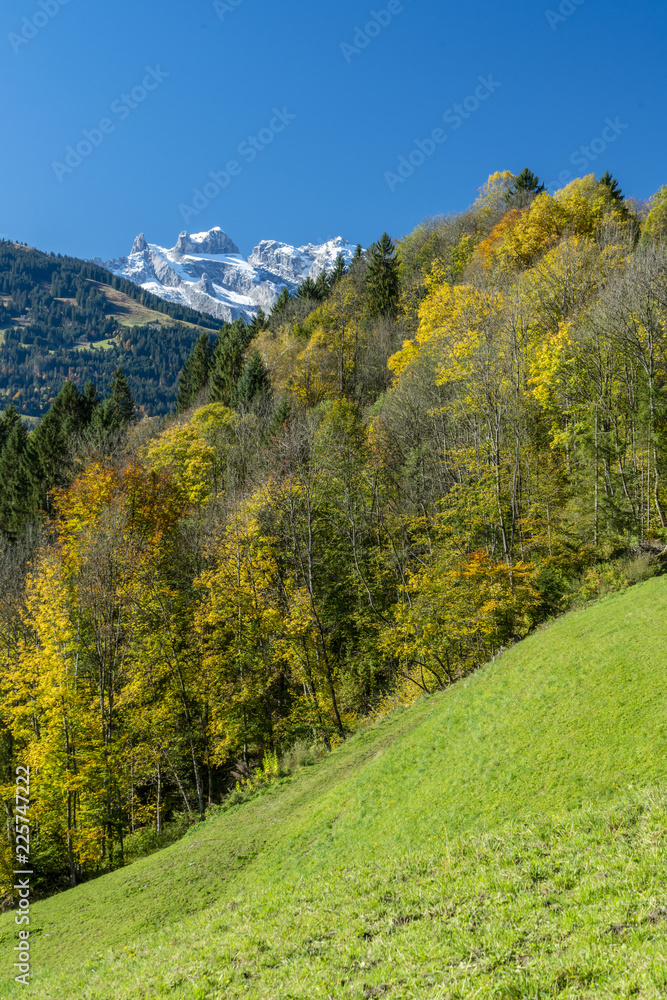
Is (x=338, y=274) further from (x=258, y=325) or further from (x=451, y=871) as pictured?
(x=451, y=871)

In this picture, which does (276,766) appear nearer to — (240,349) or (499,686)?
(499,686)

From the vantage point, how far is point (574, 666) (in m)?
13.6

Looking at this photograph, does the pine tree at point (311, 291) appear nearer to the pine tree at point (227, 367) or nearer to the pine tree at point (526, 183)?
the pine tree at point (227, 367)

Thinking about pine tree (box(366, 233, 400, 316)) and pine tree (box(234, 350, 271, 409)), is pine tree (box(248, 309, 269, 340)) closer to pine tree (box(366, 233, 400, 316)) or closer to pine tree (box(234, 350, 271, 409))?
pine tree (box(366, 233, 400, 316))

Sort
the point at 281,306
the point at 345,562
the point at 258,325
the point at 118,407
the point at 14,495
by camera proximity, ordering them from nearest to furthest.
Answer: the point at 345,562 → the point at 14,495 → the point at 118,407 → the point at 281,306 → the point at 258,325

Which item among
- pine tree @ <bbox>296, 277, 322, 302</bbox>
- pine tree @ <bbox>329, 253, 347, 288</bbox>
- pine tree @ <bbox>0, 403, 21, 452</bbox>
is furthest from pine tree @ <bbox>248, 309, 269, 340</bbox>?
pine tree @ <bbox>0, 403, 21, 452</bbox>

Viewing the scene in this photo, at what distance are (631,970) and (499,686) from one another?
33.3 feet

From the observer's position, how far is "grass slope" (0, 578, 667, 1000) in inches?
234

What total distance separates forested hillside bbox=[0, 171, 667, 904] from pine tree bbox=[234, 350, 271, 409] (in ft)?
46.2

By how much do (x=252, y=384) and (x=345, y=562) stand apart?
28.9 m

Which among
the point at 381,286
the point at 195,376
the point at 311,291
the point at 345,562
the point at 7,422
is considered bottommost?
the point at 345,562

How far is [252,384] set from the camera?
55.1 meters

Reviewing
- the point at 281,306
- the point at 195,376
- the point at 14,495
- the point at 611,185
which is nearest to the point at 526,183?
the point at 611,185

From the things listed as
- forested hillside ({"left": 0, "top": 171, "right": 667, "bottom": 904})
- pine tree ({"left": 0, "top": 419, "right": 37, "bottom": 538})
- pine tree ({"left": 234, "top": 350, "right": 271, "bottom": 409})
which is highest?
pine tree ({"left": 234, "top": 350, "right": 271, "bottom": 409})
